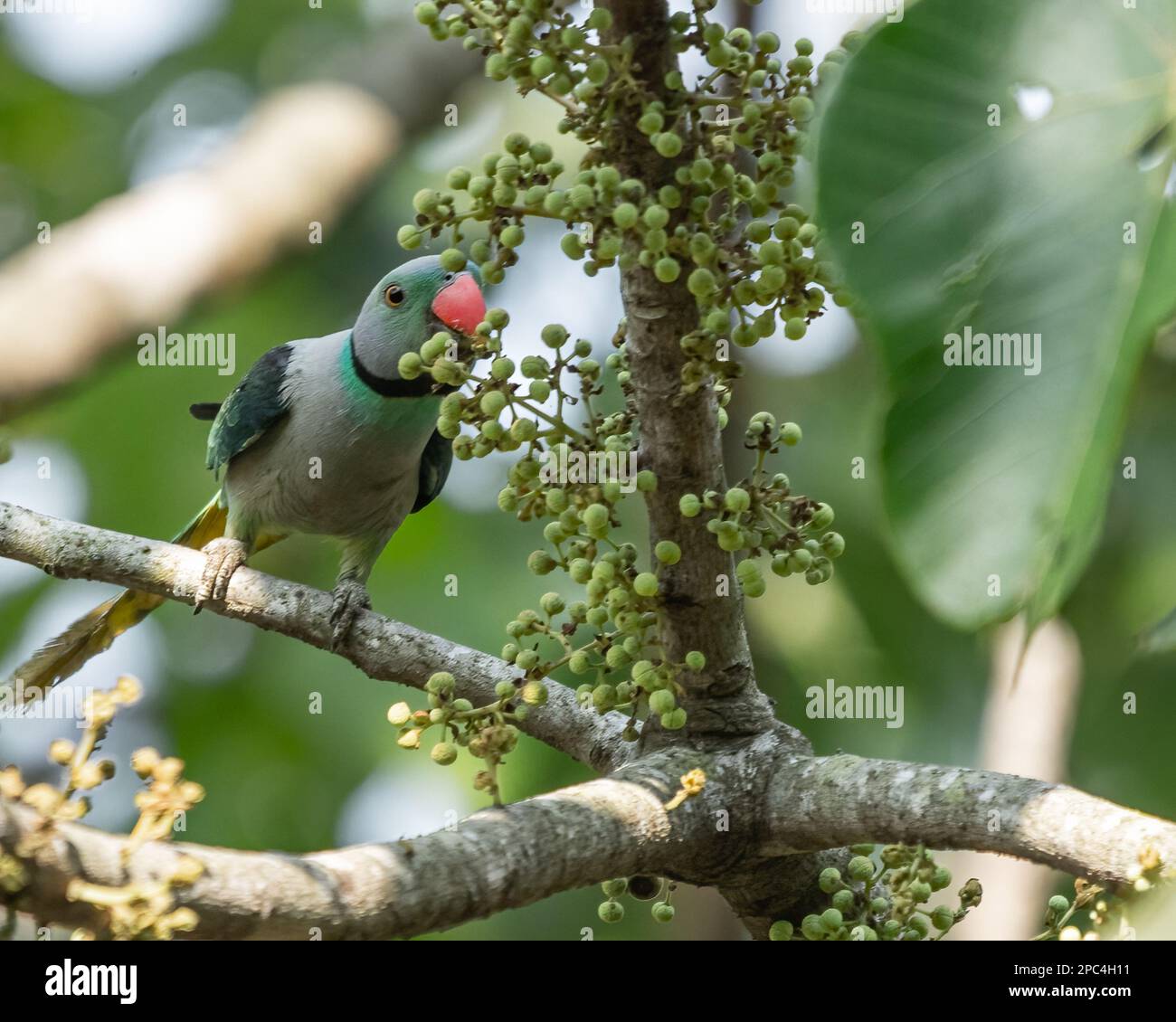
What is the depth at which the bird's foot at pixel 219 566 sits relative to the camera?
8.10 ft

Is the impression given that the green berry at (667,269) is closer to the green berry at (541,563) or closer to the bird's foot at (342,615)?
the green berry at (541,563)

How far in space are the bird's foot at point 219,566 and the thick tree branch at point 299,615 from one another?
0.02 metres

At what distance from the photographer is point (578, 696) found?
1805 mm

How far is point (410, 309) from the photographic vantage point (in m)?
3.12

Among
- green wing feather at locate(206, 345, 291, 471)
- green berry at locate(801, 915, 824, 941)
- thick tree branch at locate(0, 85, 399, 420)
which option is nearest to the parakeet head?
green wing feather at locate(206, 345, 291, 471)

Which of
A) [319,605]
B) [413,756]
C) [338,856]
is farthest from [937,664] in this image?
[338,856]

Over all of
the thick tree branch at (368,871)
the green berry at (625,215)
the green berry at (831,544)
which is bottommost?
the thick tree branch at (368,871)

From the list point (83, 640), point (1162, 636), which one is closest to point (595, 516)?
point (1162, 636)

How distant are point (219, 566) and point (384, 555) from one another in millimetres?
2615

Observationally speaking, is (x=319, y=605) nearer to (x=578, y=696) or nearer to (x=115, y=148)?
(x=578, y=696)

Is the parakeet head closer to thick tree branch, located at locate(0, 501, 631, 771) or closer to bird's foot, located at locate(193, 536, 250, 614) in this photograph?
bird's foot, located at locate(193, 536, 250, 614)

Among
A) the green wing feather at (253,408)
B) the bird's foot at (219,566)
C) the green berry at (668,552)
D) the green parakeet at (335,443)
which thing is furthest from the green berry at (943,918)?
the green wing feather at (253,408)

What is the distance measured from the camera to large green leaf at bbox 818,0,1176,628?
80 cm

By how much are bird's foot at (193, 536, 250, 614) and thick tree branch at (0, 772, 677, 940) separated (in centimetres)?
121
